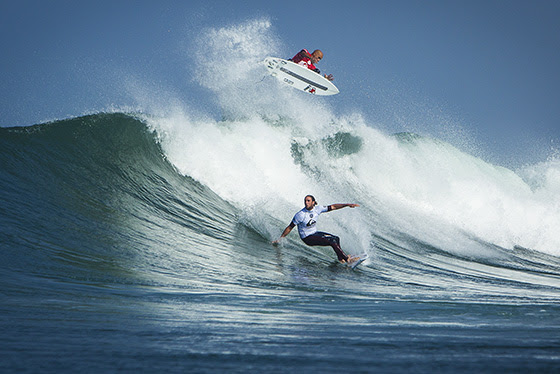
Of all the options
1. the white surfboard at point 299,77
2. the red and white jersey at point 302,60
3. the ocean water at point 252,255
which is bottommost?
the ocean water at point 252,255

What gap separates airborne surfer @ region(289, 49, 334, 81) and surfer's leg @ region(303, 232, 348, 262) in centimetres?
709

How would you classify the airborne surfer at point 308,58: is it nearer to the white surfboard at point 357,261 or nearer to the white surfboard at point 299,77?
the white surfboard at point 299,77

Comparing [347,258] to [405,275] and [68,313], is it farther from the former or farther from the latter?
[68,313]

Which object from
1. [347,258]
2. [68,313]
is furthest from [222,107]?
[68,313]

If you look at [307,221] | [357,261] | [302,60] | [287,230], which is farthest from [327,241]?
[302,60]

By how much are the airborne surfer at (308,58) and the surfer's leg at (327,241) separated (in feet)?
23.3

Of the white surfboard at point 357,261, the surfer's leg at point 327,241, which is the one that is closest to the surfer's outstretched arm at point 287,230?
the surfer's leg at point 327,241

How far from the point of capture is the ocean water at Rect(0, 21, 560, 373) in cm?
196

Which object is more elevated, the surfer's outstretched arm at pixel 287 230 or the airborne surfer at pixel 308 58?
the airborne surfer at pixel 308 58

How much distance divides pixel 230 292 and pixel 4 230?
119 inches

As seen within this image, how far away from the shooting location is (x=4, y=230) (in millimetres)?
5277

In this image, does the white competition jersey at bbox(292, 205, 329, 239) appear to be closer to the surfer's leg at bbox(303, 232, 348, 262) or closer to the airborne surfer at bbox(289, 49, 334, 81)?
the surfer's leg at bbox(303, 232, 348, 262)

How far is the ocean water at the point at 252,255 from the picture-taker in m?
1.96

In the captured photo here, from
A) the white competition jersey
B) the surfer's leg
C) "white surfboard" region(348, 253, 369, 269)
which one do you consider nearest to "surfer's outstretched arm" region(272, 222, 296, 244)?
the white competition jersey
